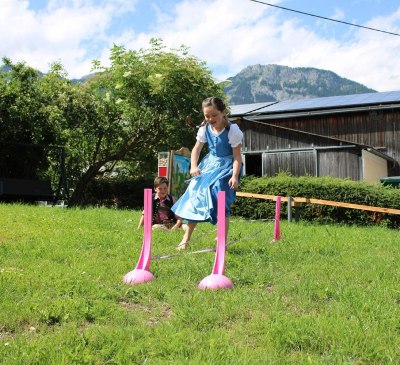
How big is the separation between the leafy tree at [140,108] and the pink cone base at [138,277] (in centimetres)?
1580

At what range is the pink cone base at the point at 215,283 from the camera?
4.73 m

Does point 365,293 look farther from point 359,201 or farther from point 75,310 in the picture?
point 359,201

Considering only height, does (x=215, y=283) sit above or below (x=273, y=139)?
below

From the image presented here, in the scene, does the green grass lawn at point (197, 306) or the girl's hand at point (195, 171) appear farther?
the girl's hand at point (195, 171)

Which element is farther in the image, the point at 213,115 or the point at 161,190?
the point at 161,190

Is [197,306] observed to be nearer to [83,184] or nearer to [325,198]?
[325,198]

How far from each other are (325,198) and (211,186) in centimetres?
994

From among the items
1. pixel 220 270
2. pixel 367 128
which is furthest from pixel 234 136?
pixel 367 128

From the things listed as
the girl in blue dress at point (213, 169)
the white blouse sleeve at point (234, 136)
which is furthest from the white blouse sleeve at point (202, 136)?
the white blouse sleeve at point (234, 136)

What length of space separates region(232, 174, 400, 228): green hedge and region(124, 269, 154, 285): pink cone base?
10.4m

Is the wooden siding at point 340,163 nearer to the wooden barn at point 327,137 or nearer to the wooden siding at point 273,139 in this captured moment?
the wooden barn at point 327,137

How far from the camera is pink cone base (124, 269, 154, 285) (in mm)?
5014

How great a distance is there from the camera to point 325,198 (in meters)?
15.7

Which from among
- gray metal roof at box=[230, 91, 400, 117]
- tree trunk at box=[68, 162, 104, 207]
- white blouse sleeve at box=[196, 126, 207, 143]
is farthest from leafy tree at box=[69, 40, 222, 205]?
white blouse sleeve at box=[196, 126, 207, 143]
